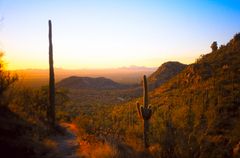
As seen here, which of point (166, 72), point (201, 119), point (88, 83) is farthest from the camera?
point (88, 83)

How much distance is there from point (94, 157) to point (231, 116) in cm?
1482

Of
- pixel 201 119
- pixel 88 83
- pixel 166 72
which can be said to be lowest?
pixel 88 83

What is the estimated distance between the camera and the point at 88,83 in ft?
477

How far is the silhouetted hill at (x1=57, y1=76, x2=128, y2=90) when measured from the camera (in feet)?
459

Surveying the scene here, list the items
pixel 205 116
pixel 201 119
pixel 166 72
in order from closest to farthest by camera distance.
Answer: pixel 201 119, pixel 205 116, pixel 166 72

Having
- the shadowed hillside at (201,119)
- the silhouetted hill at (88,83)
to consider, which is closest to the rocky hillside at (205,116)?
the shadowed hillside at (201,119)

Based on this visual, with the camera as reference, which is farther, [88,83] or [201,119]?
[88,83]

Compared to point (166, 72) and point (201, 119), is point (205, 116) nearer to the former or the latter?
point (201, 119)

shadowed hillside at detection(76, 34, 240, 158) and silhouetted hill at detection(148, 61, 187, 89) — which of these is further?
silhouetted hill at detection(148, 61, 187, 89)

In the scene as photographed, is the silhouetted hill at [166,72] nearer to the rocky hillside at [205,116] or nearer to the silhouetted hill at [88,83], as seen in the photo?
the rocky hillside at [205,116]

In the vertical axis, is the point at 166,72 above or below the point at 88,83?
above

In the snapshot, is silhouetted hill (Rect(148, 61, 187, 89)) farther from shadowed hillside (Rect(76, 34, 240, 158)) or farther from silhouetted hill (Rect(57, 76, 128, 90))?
silhouetted hill (Rect(57, 76, 128, 90))

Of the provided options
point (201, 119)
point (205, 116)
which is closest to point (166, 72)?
point (205, 116)

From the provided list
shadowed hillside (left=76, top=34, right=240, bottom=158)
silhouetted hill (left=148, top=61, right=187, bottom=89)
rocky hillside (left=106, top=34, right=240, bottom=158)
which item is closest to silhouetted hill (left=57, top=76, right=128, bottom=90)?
silhouetted hill (left=148, top=61, right=187, bottom=89)
